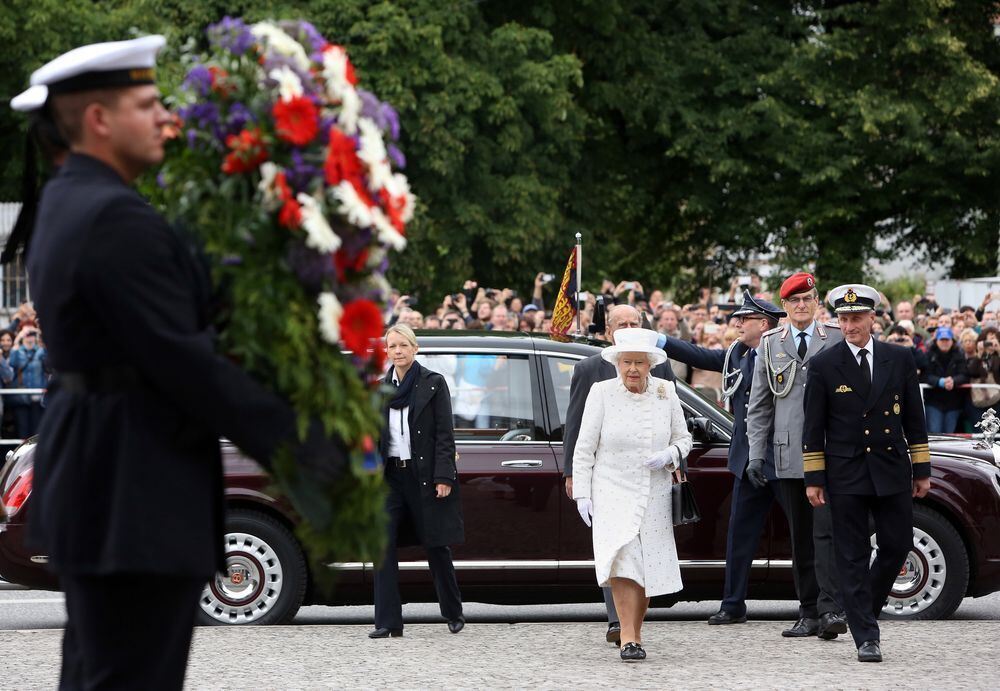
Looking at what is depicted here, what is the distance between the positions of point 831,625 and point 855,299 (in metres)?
1.91

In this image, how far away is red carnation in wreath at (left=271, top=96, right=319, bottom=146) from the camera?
3619mm

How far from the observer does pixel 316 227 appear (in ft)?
11.6

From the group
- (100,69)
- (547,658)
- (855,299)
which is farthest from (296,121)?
(855,299)

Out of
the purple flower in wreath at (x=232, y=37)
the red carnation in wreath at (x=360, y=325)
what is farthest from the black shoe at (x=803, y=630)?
the purple flower in wreath at (x=232, y=37)

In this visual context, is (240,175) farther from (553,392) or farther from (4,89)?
(4,89)

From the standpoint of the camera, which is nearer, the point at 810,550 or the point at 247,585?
the point at 810,550

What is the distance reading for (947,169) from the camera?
31672 millimetres

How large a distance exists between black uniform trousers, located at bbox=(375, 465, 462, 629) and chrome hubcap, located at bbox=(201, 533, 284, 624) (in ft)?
2.42

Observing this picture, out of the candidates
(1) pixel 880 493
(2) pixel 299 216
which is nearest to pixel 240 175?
(2) pixel 299 216

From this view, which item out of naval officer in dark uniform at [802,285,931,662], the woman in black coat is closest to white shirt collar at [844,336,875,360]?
naval officer in dark uniform at [802,285,931,662]

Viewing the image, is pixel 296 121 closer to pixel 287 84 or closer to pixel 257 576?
Result: pixel 287 84

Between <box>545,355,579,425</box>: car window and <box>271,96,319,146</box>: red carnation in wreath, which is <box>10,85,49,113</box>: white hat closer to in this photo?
<box>271,96,319,146</box>: red carnation in wreath

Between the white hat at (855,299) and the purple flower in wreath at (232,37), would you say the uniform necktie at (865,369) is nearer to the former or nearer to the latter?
the white hat at (855,299)

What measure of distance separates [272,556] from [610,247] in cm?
2237
